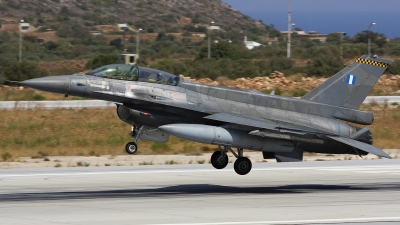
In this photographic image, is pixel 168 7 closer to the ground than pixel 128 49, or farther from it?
farther from it

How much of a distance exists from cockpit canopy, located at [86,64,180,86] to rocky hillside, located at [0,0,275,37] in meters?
97.6

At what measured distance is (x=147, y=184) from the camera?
66.2 ft

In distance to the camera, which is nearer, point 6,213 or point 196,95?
point 6,213

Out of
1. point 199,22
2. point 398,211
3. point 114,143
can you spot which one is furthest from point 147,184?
point 199,22

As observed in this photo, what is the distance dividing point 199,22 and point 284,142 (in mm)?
124624

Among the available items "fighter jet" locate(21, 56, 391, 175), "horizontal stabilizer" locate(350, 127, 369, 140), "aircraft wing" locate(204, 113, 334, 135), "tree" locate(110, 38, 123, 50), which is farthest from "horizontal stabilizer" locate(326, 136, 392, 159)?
"tree" locate(110, 38, 123, 50)

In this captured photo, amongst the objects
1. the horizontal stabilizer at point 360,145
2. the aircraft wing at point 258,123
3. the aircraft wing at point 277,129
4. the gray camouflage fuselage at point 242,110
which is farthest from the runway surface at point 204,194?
the aircraft wing at point 258,123

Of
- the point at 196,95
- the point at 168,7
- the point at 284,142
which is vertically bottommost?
the point at 284,142

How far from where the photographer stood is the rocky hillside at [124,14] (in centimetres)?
12131

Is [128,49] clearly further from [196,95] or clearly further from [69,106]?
[196,95]

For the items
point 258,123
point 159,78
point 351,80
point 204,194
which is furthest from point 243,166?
point 351,80

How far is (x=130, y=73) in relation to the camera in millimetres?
18125

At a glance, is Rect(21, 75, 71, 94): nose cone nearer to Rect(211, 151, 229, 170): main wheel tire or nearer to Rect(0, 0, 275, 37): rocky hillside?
Rect(211, 151, 229, 170): main wheel tire

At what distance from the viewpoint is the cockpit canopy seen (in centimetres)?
1795
